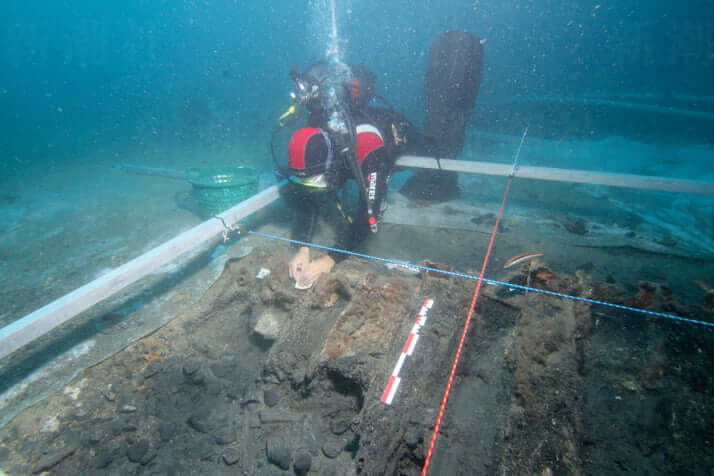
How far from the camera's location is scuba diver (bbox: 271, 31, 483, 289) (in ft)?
11.1

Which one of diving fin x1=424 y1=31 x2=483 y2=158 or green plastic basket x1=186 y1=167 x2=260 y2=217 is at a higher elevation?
diving fin x1=424 y1=31 x2=483 y2=158

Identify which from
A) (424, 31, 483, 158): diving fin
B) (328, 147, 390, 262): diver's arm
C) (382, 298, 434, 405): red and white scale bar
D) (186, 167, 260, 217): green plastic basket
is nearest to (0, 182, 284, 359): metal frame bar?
(186, 167, 260, 217): green plastic basket

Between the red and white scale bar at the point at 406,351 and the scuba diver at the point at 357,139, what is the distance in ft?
4.39

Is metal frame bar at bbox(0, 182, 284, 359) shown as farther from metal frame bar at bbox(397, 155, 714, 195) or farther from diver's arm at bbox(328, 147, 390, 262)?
metal frame bar at bbox(397, 155, 714, 195)

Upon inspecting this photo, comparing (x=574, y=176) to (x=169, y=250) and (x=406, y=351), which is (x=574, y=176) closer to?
(x=406, y=351)

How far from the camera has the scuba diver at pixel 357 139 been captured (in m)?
3.37

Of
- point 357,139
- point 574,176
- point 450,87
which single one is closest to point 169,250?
point 357,139

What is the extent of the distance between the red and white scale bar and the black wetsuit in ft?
6.01

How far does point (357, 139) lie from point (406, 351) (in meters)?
2.72

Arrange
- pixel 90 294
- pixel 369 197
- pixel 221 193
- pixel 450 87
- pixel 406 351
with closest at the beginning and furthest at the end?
pixel 406 351
pixel 90 294
pixel 369 197
pixel 221 193
pixel 450 87

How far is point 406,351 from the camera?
1.76 meters

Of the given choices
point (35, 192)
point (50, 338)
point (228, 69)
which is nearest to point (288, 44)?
point (228, 69)

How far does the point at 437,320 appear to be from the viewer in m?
1.96

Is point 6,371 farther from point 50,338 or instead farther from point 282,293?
point 282,293
